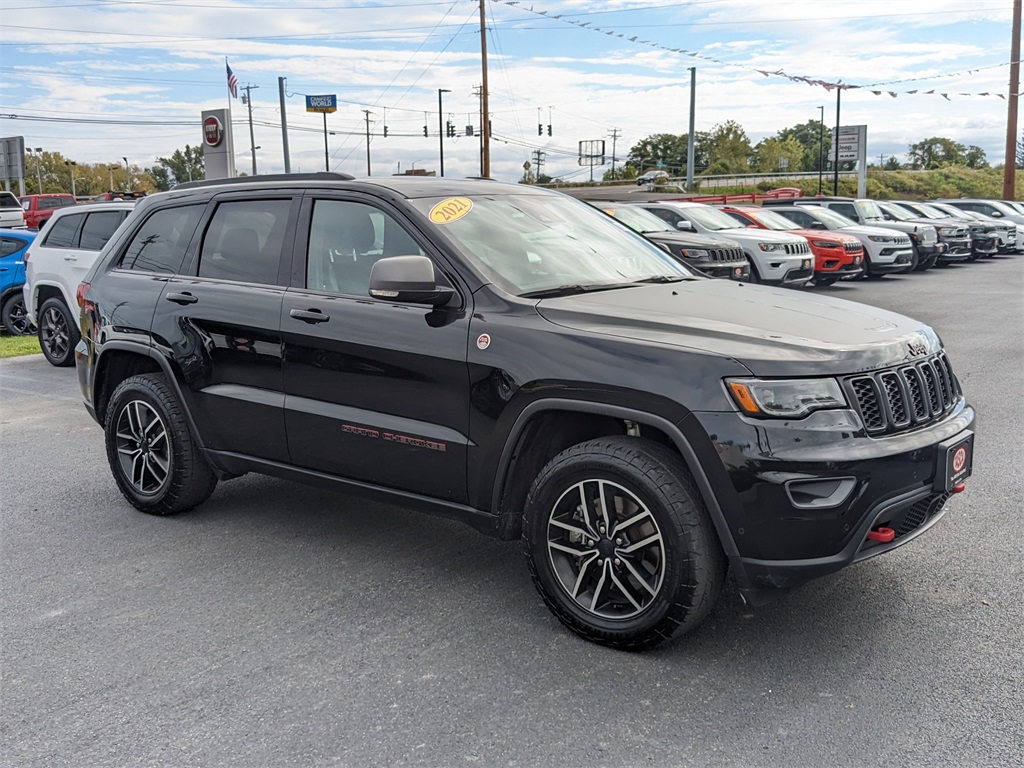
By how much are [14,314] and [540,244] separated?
39.1 feet

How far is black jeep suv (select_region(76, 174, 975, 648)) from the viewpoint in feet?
10.9

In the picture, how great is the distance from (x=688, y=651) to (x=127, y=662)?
2073mm

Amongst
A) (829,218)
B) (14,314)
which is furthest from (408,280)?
(829,218)

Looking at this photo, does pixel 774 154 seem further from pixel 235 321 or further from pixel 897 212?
pixel 235 321

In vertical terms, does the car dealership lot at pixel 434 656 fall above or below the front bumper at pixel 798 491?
below

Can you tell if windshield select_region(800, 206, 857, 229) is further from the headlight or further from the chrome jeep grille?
the headlight

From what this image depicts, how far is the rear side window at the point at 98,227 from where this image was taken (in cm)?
1073

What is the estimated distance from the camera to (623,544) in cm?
355

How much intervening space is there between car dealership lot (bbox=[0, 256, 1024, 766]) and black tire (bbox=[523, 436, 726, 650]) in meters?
0.15

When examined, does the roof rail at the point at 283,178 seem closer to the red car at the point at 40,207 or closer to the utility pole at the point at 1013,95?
the red car at the point at 40,207

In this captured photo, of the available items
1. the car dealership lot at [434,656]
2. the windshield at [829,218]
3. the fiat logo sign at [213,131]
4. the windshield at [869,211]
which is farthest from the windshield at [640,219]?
the car dealership lot at [434,656]

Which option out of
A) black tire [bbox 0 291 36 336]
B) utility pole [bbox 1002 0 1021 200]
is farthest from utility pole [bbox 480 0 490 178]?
black tire [bbox 0 291 36 336]

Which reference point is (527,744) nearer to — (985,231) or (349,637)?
(349,637)

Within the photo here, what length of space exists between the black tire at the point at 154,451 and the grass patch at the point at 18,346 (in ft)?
25.3
